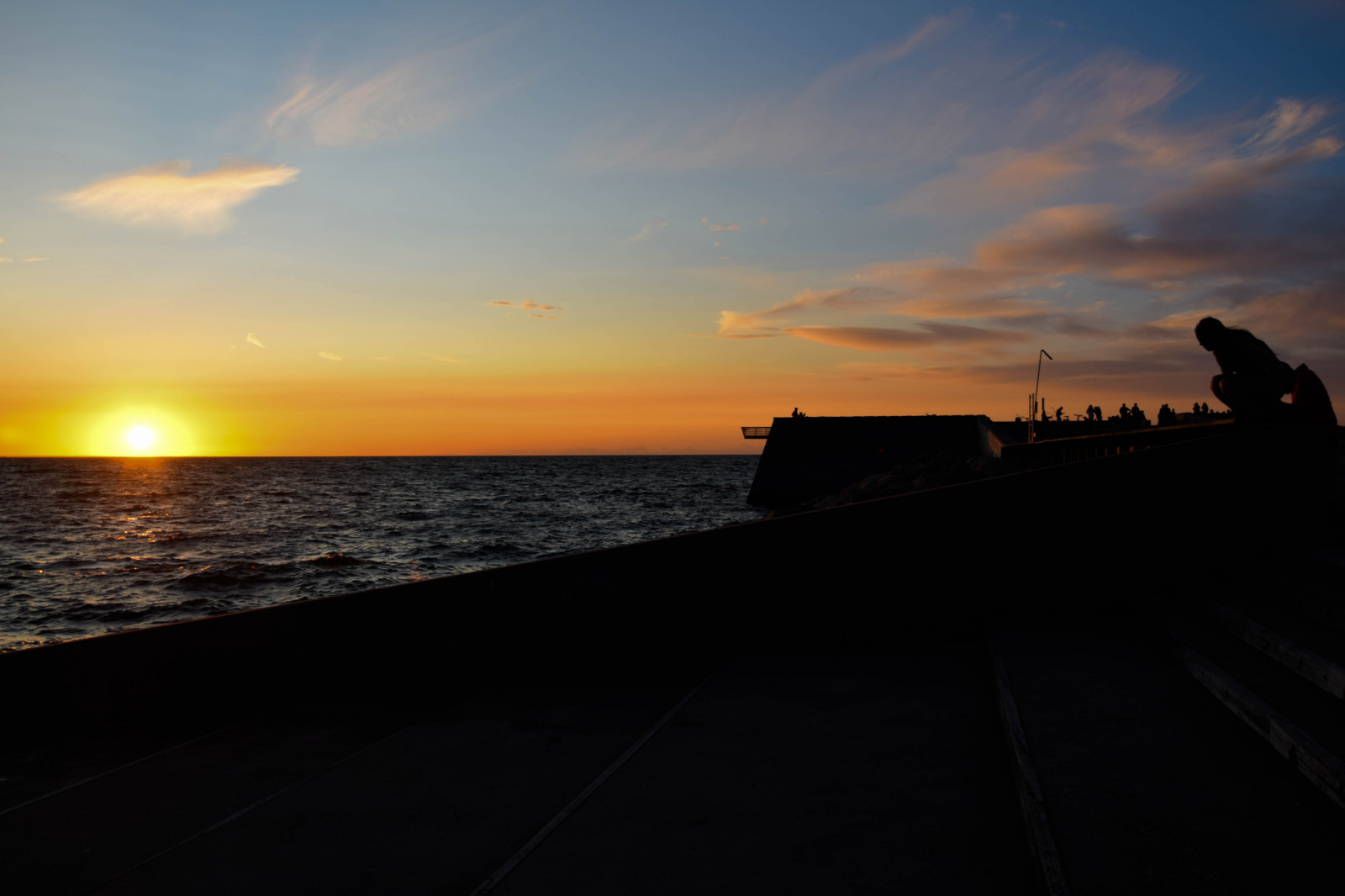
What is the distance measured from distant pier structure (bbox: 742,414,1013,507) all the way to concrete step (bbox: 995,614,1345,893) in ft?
117

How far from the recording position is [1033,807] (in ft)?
9.32

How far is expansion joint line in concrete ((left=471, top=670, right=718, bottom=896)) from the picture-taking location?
3.02 m

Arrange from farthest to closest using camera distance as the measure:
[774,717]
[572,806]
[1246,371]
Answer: [1246,371]
[774,717]
[572,806]

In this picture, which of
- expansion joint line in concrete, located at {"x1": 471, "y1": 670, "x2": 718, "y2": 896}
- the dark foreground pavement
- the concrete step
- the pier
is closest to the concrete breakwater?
the pier

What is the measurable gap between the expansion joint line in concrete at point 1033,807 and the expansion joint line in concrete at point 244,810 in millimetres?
3384

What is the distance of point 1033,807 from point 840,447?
40.3 metres

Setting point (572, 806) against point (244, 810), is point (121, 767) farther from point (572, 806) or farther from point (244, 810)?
point (572, 806)

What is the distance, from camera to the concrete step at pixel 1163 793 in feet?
7.74

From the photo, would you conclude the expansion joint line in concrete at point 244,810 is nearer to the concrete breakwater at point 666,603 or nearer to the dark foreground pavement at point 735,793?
the dark foreground pavement at point 735,793

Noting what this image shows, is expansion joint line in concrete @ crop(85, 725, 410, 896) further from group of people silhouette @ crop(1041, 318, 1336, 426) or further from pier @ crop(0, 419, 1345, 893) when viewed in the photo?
group of people silhouette @ crop(1041, 318, 1336, 426)

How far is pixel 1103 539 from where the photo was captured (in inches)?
232

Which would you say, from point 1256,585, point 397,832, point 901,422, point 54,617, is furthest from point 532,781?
point 901,422

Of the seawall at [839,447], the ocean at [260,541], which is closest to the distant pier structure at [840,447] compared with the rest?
the seawall at [839,447]

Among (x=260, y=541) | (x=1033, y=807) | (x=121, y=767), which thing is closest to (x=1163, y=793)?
(x=1033, y=807)
